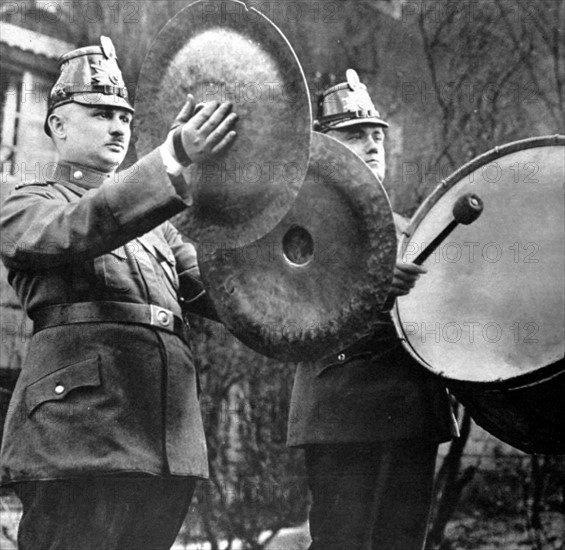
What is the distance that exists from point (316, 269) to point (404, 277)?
29cm

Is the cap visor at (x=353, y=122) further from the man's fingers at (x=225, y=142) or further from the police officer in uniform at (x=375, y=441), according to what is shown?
the man's fingers at (x=225, y=142)

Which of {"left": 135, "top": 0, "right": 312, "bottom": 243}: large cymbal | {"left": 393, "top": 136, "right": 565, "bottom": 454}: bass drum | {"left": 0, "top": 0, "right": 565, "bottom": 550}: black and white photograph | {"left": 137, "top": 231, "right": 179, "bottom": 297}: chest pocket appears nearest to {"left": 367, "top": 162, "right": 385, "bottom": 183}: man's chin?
{"left": 0, "top": 0, "right": 565, "bottom": 550}: black and white photograph

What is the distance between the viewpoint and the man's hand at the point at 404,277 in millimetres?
1904

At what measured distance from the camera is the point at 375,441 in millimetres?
2111

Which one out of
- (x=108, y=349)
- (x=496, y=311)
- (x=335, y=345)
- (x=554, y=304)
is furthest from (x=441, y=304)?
(x=108, y=349)

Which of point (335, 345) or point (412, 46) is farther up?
point (412, 46)

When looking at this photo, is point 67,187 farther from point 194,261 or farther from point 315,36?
point 315,36

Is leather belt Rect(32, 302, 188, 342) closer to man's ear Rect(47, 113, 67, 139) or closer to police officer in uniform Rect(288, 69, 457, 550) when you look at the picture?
man's ear Rect(47, 113, 67, 139)

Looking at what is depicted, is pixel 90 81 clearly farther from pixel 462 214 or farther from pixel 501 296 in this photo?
pixel 501 296

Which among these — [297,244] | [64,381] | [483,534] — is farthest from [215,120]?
[483,534]

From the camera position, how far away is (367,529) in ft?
6.89

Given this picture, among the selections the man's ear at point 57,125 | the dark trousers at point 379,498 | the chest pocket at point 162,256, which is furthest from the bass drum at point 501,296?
the man's ear at point 57,125

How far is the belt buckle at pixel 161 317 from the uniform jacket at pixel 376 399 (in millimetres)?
530

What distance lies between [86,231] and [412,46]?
5.92ft
